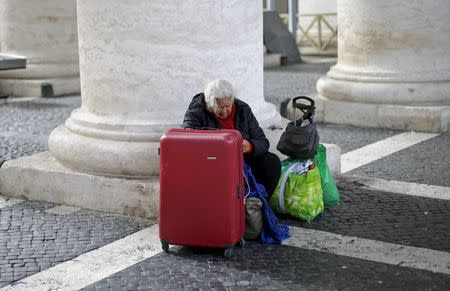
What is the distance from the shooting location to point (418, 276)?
4.74m

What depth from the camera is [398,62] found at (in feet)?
30.4

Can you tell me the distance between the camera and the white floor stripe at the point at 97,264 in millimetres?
4711

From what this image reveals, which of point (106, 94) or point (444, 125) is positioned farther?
point (444, 125)

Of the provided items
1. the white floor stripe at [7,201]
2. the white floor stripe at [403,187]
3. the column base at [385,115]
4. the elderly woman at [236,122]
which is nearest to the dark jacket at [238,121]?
the elderly woman at [236,122]

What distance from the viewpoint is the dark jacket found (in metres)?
5.47

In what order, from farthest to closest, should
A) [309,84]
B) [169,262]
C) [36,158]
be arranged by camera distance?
1. [309,84]
2. [36,158]
3. [169,262]

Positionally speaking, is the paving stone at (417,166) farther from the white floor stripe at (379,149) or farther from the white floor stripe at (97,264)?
the white floor stripe at (97,264)

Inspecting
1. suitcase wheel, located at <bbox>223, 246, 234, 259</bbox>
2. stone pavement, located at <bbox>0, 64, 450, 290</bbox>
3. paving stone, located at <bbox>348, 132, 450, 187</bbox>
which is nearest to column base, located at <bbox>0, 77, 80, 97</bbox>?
paving stone, located at <bbox>348, 132, 450, 187</bbox>

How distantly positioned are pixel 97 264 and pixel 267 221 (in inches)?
41.0

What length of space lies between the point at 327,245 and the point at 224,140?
93 cm

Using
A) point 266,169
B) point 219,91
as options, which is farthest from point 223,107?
point 266,169

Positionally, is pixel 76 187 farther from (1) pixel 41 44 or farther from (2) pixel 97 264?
(1) pixel 41 44

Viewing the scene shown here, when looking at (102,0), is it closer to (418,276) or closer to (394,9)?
(418,276)

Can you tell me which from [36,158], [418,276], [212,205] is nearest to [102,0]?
[36,158]
